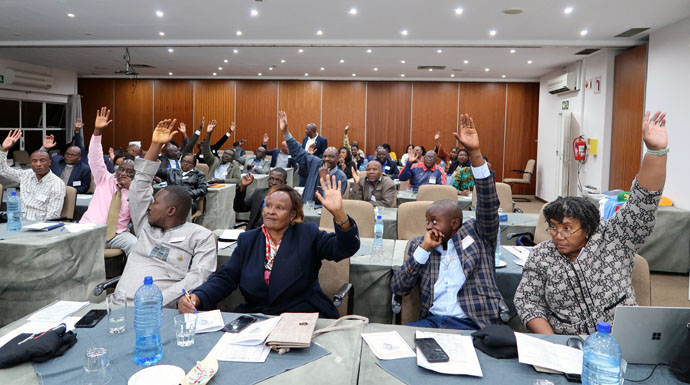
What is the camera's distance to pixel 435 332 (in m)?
2.11

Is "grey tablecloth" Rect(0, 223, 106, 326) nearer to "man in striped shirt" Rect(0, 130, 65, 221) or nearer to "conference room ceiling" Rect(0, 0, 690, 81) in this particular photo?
"man in striped shirt" Rect(0, 130, 65, 221)

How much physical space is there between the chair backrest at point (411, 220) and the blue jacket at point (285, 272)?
2.17 meters

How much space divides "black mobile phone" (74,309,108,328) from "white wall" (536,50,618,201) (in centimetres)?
980

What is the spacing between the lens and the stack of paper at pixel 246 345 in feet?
6.06

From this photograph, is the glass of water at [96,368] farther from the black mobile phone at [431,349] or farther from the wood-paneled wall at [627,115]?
the wood-paneled wall at [627,115]

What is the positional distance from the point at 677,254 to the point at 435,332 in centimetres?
549

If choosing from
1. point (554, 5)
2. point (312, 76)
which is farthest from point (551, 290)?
point (312, 76)

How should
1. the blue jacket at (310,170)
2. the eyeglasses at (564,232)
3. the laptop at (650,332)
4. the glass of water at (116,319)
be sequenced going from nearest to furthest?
the laptop at (650,332), the glass of water at (116,319), the eyeglasses at (564,232), the blue jacket at (310,170)

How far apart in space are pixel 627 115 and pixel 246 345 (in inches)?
354

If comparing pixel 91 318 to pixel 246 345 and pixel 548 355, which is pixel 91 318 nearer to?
pixel 246 345

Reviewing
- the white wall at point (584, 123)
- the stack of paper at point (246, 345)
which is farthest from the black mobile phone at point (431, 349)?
the white wall at point (584, 123)

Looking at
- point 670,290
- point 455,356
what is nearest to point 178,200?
point 455,356

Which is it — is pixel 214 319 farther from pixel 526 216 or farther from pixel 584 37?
pixel 584 37

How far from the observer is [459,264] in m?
2.76
